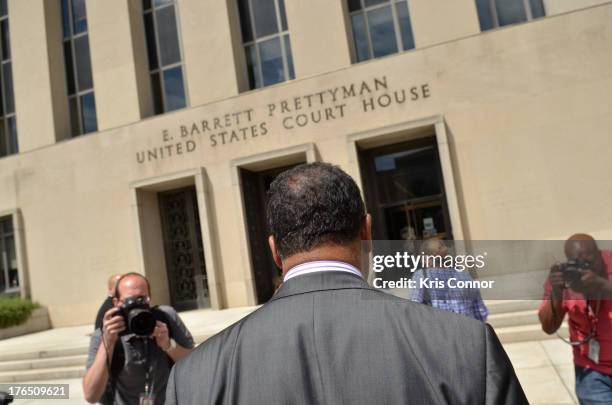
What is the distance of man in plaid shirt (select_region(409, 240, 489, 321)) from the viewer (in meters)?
2.49

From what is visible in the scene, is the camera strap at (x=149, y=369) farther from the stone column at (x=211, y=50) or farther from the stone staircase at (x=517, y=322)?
the stone column at (x=211, y=50)

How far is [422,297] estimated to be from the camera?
2746mm

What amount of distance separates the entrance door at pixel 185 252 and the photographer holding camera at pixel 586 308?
41.0 feet

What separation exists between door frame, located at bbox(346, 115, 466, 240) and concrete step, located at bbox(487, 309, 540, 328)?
3705 millimetres

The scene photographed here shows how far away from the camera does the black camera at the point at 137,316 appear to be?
9.59ft

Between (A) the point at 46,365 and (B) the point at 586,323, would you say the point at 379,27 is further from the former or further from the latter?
(B) the point at 586,323

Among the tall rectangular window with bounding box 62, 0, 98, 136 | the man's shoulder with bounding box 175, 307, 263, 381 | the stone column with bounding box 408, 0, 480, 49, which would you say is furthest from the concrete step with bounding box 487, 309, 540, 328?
the tall rectangular window with bounding box 62, 0, 98, 136

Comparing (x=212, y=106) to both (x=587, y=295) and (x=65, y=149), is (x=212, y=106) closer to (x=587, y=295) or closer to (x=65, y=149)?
(x=65, y=149)

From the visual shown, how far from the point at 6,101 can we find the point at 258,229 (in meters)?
11.7

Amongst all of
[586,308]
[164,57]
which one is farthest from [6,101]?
[586,308]

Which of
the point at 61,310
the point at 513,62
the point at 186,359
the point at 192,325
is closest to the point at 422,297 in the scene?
the point at 186,359

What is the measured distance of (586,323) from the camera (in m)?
3.34

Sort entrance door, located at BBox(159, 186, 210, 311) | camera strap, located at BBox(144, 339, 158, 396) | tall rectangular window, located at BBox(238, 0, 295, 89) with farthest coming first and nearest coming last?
entrance door, located at BBox(159, 186, 210, 311) → tall rectangular window, located at BBox(238, 0, 295, 89) → camera strap, located at BBox(144, 339, 158, 396)

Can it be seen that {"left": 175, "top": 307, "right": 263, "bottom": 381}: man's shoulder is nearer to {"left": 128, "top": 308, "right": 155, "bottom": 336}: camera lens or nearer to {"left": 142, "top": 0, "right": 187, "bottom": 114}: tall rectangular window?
{"left": 128, "top": 308, "right": 155, "bottom": 336}: camera lens
